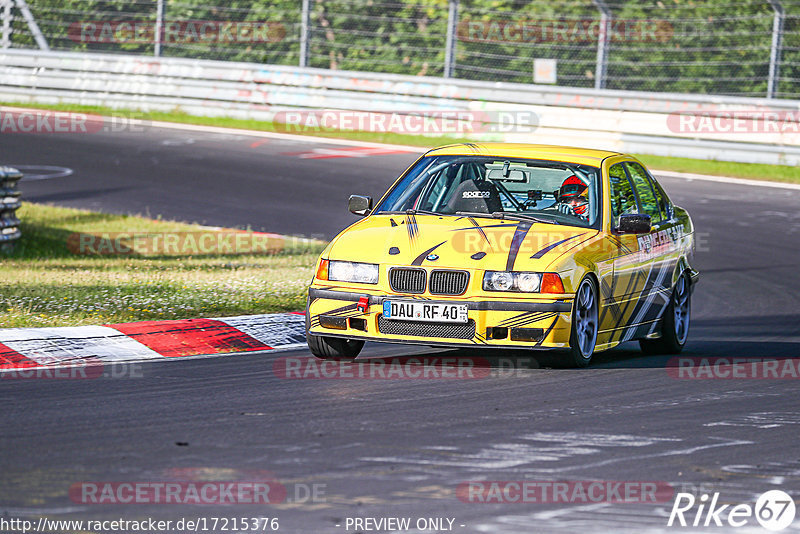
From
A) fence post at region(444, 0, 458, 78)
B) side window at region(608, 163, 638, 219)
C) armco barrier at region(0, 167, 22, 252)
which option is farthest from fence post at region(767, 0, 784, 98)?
armco barrier at region(0, 167, 22, 252)

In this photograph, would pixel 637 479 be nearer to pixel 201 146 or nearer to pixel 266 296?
pixel 266 296

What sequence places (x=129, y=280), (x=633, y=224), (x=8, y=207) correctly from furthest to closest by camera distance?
(x=8, y=207), (x=129, y=280), (x=633, y=224)

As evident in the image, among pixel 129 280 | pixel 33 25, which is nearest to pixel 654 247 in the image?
pixel 129 280

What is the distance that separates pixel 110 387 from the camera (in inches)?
295

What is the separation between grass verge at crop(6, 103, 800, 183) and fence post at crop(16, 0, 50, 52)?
53.3 inches

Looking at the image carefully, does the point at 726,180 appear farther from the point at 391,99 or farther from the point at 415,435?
the point at 415,435

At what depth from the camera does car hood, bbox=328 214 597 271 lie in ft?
26.9

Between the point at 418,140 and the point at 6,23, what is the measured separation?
9.49 metres

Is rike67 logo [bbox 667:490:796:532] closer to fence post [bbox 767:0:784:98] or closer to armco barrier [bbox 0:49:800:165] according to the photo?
armco barrier [bbox 0:49:800:165]

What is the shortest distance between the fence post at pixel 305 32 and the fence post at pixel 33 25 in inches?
224

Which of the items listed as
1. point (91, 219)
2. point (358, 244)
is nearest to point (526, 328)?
point (358, 244)

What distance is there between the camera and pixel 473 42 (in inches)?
1022

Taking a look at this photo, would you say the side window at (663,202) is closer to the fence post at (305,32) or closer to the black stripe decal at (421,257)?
the black stripe decal at (421,257)

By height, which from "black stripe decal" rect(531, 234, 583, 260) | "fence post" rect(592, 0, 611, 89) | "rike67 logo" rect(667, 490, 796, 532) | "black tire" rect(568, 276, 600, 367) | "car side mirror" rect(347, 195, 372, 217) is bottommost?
"rike67 logo" rect(667, 490, 796, 532)
